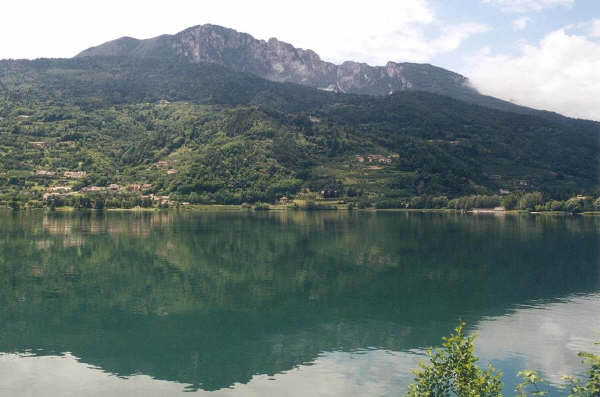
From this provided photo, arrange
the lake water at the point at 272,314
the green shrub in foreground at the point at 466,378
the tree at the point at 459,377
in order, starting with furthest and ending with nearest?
the lake water at the point at 272,314, the tree at the point at 459,377, the green shrub in foreground at the point at 466,378

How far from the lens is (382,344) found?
33750 millimetres

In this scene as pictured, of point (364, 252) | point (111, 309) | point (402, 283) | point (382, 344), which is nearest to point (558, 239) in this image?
point (364, 252)

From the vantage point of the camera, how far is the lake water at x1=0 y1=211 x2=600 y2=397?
28.2 meters

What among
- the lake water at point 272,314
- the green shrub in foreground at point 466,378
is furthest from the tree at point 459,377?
the lake water at point 272,314

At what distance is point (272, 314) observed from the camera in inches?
1647

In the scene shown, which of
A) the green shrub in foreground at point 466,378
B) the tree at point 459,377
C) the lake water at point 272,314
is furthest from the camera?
the lake water at point 272,314

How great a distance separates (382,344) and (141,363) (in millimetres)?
15020

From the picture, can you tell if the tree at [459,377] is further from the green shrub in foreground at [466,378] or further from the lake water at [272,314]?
the lake water at [272,314]

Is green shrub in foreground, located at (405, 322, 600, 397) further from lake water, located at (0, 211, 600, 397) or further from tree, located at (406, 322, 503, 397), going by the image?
lake water, located at (0, 211, 600, 397)

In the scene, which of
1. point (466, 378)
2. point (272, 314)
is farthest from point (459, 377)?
point (272, 314)

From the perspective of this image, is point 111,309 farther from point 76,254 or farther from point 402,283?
point 76,254

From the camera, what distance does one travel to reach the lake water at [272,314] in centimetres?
2816

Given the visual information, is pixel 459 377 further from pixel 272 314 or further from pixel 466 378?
pixel 272 314

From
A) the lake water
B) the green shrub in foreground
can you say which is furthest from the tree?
the lake water
